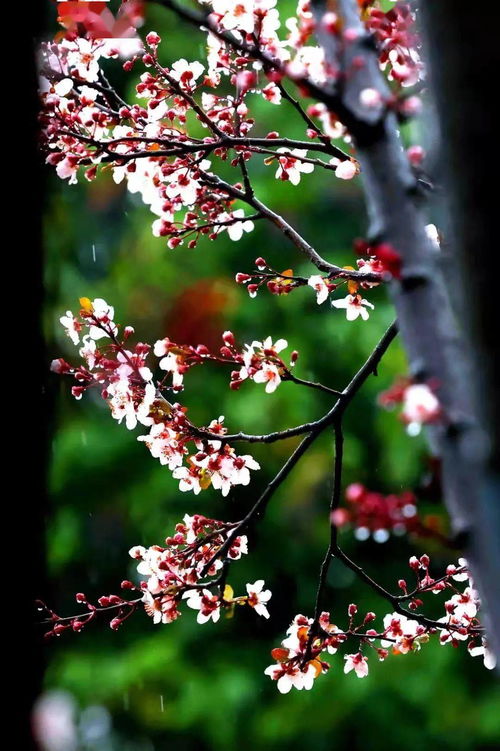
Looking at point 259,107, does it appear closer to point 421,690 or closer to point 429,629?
point 421,690

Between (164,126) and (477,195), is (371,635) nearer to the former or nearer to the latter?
(164,126)

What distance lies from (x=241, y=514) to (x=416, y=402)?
19.6 ft

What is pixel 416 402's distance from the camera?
89cm

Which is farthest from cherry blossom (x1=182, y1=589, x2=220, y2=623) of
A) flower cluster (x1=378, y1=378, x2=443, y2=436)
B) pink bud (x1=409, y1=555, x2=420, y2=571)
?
flower cluster (x1=378, y1=378, x2=443, y2=436)

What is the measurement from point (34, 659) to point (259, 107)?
7362 millimetres

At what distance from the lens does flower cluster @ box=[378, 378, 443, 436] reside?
875 mm

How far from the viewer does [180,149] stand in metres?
2.05

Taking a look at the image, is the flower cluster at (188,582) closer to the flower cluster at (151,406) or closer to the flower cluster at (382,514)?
the flower cluster at (151,406)

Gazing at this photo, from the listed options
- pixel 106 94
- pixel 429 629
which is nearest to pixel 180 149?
pixel 106 94

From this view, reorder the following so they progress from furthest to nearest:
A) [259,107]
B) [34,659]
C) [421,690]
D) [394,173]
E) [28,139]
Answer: [259,107], [421,690], [394,173], [28,139], [34,659]

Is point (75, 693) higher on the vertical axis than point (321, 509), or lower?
lower

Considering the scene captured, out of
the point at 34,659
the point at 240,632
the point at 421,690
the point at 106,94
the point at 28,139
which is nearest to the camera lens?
the point at 34,659

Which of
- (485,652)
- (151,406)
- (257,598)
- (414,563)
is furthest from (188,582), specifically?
(485,652)

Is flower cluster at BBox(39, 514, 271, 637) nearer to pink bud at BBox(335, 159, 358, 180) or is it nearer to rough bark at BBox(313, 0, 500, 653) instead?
pink bud at BBox(335, 159, 358, 180)
